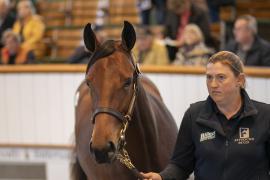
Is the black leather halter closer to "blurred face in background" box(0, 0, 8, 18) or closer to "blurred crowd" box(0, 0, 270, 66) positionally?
"blurred crowd" box(0, 0, 270, 66)

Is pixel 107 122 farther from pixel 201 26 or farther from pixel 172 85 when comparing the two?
pixel 201 26

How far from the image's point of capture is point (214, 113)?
3.93m

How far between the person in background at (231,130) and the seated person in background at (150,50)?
4517mm

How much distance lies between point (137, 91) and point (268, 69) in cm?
274

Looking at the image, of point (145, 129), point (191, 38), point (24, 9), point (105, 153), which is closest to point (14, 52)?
point (24, 9)

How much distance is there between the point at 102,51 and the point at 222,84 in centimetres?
81

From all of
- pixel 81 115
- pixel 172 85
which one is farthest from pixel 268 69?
pixel 81 115

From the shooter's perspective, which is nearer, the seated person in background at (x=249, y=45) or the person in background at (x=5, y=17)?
the seated person in background at (x=249, y=45)

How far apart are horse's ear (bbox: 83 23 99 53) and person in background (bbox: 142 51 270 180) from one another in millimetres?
769

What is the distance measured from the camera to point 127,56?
4.24 meters

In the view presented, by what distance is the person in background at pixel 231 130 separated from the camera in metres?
3.81

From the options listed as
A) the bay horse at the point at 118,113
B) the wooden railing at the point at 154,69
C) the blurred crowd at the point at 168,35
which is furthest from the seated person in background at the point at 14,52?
the bay horse at the point at 118,113

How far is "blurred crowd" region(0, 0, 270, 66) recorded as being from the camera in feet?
25.1

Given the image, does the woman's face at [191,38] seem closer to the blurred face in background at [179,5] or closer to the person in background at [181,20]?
the person in background at [181,20]
